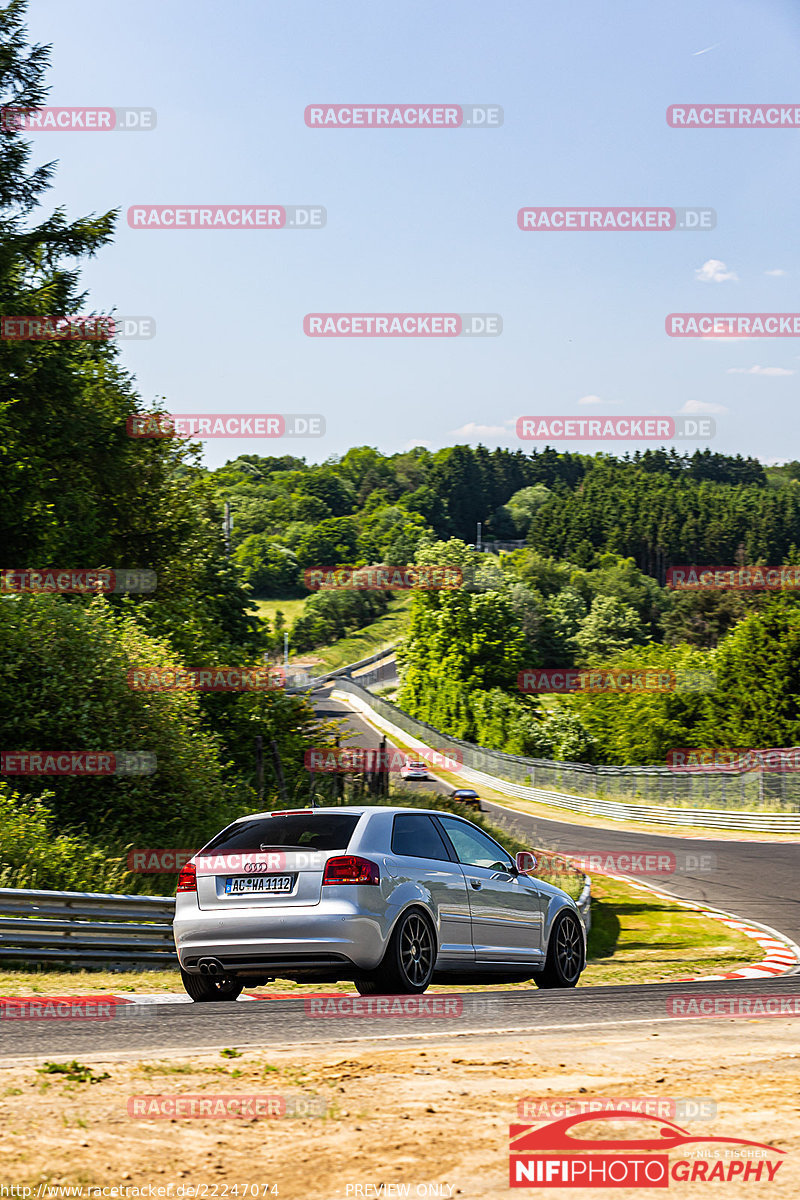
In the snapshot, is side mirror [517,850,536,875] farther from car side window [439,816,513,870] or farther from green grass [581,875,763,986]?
green grass [581,875,763,986]

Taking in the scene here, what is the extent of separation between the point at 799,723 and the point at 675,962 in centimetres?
5435

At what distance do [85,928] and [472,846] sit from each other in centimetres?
387

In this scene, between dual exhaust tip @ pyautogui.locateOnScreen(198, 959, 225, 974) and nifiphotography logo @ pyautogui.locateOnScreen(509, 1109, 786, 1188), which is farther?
dual exhaust tip @ pyautogui.locateOnScreen(198, 959, 225, 974)

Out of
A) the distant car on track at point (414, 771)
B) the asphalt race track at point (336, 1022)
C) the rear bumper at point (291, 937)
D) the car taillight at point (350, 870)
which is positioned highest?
the car taillight at point (350, 870)

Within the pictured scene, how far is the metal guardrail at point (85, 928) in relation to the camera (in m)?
11.0

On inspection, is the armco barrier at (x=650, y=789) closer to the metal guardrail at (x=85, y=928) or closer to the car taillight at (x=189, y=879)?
the metal guardrail at (x=85, y=928)

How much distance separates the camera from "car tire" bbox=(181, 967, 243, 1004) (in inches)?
364

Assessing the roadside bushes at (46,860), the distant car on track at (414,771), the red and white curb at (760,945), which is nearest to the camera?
the roadside bushes at (46,860)

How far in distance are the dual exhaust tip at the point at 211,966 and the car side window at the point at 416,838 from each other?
151 cm

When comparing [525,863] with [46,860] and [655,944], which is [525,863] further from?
[655,944]

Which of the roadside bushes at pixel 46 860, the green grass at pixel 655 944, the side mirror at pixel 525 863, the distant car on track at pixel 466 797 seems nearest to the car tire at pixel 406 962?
the side mirror at pixel 525 863

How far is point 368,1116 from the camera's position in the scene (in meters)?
4.82

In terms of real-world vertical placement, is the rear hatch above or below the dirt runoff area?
above

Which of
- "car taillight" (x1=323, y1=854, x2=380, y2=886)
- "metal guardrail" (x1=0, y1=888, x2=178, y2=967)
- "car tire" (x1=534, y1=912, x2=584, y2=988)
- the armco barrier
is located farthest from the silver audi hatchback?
the armco barrier
